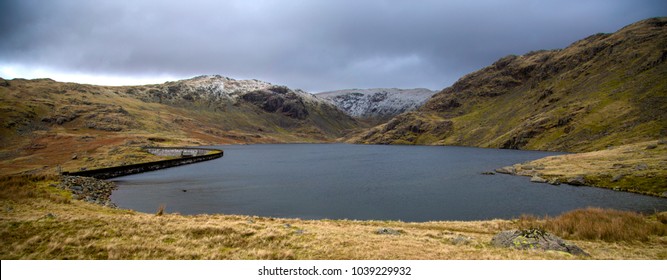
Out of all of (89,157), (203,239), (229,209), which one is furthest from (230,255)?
(89,157)

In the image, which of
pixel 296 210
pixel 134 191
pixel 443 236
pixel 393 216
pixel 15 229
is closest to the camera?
pixel 15 229

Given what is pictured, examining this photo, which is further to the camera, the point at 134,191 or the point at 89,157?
the point at 89,157

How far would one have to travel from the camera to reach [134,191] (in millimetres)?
62000

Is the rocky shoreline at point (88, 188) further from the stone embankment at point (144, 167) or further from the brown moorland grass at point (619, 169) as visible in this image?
the brown moorland grass at point (619, 169)

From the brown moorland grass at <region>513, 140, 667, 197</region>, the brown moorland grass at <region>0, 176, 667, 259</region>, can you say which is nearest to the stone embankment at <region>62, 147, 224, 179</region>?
the brown moorland grass at <region>0, 176, 667, 259</region>

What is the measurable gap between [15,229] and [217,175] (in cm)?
7211

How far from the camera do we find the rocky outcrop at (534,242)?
17781 mm

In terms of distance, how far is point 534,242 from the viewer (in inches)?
734

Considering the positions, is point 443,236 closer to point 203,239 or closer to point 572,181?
point 203,239

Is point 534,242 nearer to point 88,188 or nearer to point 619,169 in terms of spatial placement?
point 88,188

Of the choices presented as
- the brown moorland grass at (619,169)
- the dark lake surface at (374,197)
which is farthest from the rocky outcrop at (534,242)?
the brown moorland grass at (619,169)

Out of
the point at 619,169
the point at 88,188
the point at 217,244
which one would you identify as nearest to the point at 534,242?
the point at 217,244

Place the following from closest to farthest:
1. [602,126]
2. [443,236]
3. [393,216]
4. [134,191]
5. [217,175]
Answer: [443,236], [393,216], [134,191], [217,175], [602,126]
